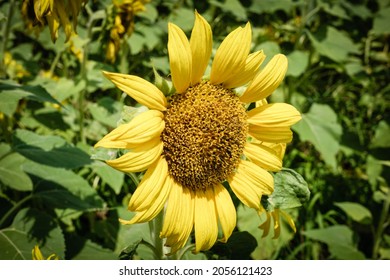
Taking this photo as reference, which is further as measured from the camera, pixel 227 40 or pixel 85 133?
pixel 85 133

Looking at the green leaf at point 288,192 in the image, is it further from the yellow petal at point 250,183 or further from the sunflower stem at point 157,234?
the sunflower stem at point 157,234

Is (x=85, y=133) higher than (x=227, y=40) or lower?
lower

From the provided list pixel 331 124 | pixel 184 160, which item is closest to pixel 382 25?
pixel 331 124

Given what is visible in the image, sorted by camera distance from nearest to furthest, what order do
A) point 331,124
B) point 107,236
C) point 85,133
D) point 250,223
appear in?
point 107,236 < point 250,223 < point 85,133 < point 331,124

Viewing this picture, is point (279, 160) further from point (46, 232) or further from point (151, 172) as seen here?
point (46, 232)

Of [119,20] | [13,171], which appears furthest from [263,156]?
[119,20]

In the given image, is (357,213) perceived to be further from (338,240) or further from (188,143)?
(188,143)

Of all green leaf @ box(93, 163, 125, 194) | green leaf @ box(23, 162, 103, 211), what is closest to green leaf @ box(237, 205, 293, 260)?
green leaf @ box(93, 163, 125, 194)
